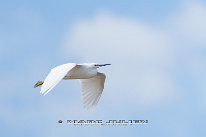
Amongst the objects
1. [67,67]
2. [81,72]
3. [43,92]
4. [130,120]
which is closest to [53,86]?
[43,92]

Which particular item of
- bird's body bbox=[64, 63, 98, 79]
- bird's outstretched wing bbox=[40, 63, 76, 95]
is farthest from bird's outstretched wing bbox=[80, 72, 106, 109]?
bird's outstretched wing bbox=[40, 63, 76, 95]

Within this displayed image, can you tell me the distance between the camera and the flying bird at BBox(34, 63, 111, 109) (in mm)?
9664

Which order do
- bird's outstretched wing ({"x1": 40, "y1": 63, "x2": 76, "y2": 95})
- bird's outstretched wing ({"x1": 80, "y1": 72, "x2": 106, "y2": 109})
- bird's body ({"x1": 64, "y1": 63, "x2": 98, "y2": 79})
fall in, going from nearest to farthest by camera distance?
bird's outstretched wing ({"x1": 40, "y1": 63, "x2": 76, "y2": 95}) → bird's body ({"x1": 64, "y1": 63, "x2": 98, "y2": 79}) → bird's outstretched wing ({"x1": 80, "y1": 72, "x2": 106, "y2": 109})

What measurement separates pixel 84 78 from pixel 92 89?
88cm

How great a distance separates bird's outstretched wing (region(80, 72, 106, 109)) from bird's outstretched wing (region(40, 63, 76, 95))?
79.5 inches

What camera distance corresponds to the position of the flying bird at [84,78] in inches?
380

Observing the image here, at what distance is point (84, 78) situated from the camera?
11664mm

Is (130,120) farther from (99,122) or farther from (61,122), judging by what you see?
(61,122)

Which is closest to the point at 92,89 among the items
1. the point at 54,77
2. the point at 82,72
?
the point at 82,72

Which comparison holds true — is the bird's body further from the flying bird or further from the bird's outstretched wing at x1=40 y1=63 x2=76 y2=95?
the bird's outstretched wing at x1=40 y1=63 x2=76 y2=95

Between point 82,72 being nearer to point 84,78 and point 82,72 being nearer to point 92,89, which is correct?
point 84,78

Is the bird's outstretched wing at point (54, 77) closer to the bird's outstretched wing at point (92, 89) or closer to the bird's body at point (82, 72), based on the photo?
the bird's body at point (82, 72)

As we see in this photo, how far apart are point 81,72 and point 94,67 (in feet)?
1.24

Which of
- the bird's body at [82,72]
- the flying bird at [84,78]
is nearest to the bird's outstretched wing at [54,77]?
the flying bird at [84,78]
